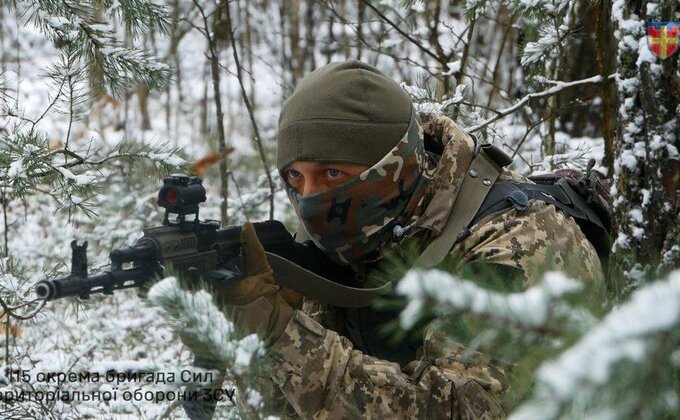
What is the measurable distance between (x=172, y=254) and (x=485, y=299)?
1.13m

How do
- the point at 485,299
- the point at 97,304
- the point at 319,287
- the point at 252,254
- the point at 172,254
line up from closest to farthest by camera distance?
the point at 485,299 → the point at 172,254 → the point at 252,254 → the point at 319,287 → the point at 97,304

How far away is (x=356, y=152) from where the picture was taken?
2.20m

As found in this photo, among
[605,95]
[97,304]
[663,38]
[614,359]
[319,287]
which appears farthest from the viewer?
[97,304]

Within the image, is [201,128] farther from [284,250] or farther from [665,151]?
[665,151]

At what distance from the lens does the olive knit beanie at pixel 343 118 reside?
2207mm

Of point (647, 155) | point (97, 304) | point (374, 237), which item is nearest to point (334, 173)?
point (374, 237)

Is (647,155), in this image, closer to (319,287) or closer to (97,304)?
(319,287)

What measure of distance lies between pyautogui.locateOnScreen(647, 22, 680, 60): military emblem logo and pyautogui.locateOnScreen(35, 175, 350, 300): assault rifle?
105cm

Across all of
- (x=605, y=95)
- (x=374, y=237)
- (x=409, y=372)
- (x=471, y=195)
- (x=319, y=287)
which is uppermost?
(x=605, y=95)

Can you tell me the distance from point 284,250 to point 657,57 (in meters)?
1.12

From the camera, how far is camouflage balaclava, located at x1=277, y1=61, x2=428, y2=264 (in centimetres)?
218

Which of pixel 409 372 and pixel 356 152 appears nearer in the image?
pixel 409 372

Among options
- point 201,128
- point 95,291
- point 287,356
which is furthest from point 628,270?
point 201,128

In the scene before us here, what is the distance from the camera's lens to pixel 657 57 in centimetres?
165
